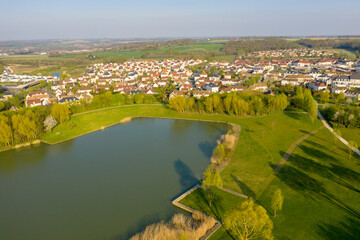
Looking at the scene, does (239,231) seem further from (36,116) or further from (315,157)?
(36,116)

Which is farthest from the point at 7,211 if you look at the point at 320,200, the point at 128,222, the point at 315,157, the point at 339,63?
the point at 339,63

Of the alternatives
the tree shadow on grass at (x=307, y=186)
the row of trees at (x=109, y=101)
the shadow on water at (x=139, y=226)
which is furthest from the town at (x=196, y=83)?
the shadow on water at (x=139, y=226)

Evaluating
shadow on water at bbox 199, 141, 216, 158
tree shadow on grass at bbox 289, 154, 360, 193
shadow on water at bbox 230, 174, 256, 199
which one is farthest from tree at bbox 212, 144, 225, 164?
tree shadow on grass at bbox 289, 154, 360, 193

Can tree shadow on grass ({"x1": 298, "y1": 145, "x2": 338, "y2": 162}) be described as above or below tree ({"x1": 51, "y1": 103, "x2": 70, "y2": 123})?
below

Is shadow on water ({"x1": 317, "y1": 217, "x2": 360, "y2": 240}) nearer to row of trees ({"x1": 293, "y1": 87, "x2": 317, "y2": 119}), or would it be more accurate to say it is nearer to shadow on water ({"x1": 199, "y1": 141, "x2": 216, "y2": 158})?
shadow on water ({"x1": 199, "y1": 141, "x2": 216, "y2": 158})

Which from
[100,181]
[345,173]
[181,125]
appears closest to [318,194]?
[345,173]

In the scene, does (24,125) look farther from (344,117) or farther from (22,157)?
(344,117)
